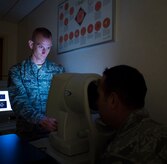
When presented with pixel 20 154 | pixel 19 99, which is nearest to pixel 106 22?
pixel 19 99

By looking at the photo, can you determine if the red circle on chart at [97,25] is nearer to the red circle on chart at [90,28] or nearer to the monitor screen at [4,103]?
the red circle on chart at [90,28]

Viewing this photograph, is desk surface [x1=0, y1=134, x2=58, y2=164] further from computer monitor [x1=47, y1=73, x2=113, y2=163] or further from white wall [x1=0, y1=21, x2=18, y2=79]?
white wall [x1=0, y1=21, x2=18, y2=79]

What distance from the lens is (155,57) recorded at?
3.84 ft

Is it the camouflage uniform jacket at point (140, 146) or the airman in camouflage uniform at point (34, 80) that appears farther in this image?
the airman in camouflage uniform at point (34, 80)

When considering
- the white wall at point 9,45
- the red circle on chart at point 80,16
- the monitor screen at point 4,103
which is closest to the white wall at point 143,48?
the red circle on chart at point 80,16

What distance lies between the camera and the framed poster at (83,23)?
1.46 metres

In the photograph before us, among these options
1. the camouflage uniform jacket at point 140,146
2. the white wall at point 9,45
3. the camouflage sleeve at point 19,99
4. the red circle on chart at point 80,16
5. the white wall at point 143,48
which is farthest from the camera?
the white wall at point 9,45

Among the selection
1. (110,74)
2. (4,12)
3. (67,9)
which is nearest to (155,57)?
(110,74)

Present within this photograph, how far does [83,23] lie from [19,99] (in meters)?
0.76

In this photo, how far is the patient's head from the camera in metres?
0.77

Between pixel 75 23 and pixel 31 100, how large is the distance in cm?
73

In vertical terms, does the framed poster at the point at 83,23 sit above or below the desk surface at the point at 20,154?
above

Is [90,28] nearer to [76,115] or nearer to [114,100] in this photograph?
[76,115]

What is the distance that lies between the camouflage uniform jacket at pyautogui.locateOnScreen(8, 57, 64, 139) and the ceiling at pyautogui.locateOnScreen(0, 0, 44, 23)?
1111mm
